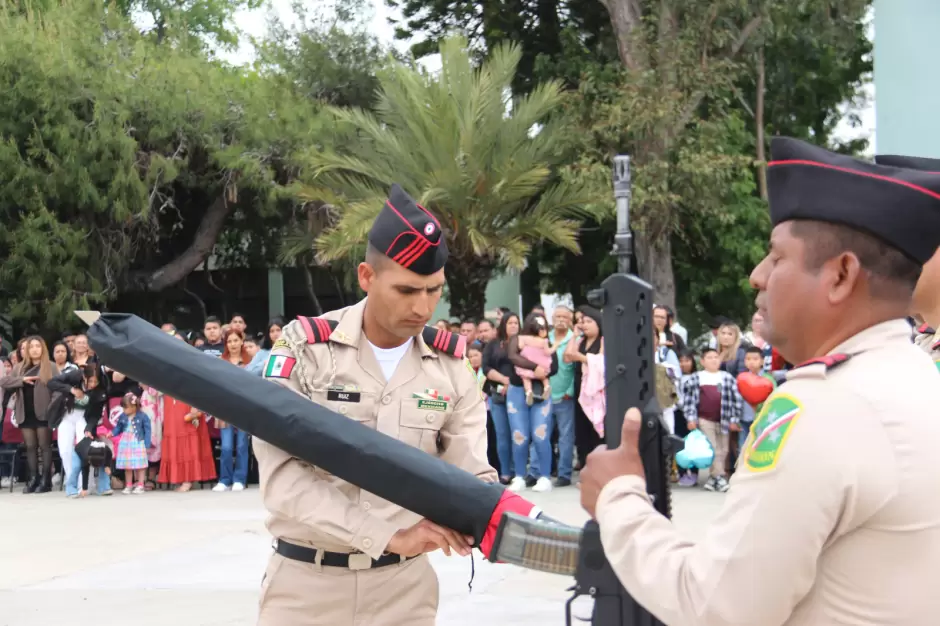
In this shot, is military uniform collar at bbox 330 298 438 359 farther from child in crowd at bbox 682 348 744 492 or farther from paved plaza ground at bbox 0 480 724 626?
child in crowd at bbox 682 348 744 492

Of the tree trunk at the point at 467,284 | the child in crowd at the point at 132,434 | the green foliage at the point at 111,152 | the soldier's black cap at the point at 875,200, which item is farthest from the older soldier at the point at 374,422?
the green foliage at the point at 111,152

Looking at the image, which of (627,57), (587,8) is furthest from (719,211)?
(587,8)

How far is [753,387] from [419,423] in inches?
294

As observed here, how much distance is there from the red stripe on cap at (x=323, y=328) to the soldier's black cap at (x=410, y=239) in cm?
27

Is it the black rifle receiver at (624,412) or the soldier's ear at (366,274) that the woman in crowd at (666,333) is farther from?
the black rifle receiver at (624,412)

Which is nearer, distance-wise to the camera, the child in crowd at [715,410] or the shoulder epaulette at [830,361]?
the shoulder epaulette at [830,361]

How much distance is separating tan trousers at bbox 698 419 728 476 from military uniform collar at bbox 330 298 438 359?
7644mm

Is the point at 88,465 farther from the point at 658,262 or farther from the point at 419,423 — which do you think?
the point at 419,423

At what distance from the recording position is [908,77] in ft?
39.5

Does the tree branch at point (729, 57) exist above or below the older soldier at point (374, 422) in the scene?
above

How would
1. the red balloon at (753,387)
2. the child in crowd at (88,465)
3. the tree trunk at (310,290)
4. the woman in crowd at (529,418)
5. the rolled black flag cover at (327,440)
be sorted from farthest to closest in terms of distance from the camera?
the tree trunk at (310,290), the child in crowd at (88,465), the woman in crowd at (529,418), the red balloon at (753,387), the rolled black flag cover at (327,440)

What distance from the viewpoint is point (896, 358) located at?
5.28ft

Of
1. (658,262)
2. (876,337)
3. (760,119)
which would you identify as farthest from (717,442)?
(760,119)

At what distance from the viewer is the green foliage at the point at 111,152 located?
17.5 metres
